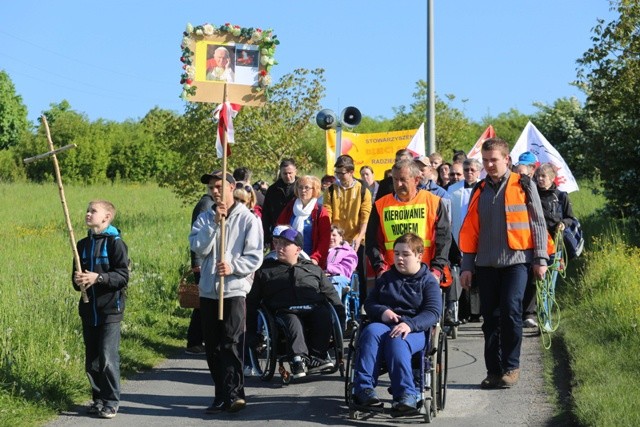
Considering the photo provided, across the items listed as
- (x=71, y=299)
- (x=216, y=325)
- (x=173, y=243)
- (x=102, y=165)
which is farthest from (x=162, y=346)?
(x=102, y=165)

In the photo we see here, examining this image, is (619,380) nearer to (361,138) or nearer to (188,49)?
(188,49)

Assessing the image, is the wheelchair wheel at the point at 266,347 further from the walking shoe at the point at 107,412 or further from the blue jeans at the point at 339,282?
the walking shoe at the point at 107,412

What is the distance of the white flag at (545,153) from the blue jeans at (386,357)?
943 centimetres

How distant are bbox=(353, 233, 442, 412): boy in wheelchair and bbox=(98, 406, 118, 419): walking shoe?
76.5 inches

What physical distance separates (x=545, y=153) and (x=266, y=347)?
9.08 meters

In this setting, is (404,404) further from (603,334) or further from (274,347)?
(603,334)

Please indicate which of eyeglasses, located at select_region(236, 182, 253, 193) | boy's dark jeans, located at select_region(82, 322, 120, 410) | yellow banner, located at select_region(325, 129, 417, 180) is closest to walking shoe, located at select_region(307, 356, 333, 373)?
boy's dark jeans, located at select_region(82, 322, 120, 410)

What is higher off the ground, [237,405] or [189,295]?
[189,295]

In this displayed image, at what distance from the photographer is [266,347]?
10.5 metres

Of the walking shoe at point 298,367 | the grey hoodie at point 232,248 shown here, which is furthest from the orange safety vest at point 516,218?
the grey hoodie at point 232,248

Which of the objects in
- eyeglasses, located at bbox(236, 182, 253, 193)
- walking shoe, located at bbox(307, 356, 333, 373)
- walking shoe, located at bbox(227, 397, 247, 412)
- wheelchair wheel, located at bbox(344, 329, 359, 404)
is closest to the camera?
wheelchair wheel, located at bbox(344, 329, 359, 404)

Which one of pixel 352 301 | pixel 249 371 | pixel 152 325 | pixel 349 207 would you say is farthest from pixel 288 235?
pixel 152 325

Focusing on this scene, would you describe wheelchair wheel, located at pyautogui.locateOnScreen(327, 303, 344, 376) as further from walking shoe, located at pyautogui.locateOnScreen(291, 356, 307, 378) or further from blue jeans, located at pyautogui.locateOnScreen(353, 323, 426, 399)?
blue jeans, located at pyautogui.locateOnScreen(353, 323, 426, 399)

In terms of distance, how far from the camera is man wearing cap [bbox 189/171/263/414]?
9.06m
